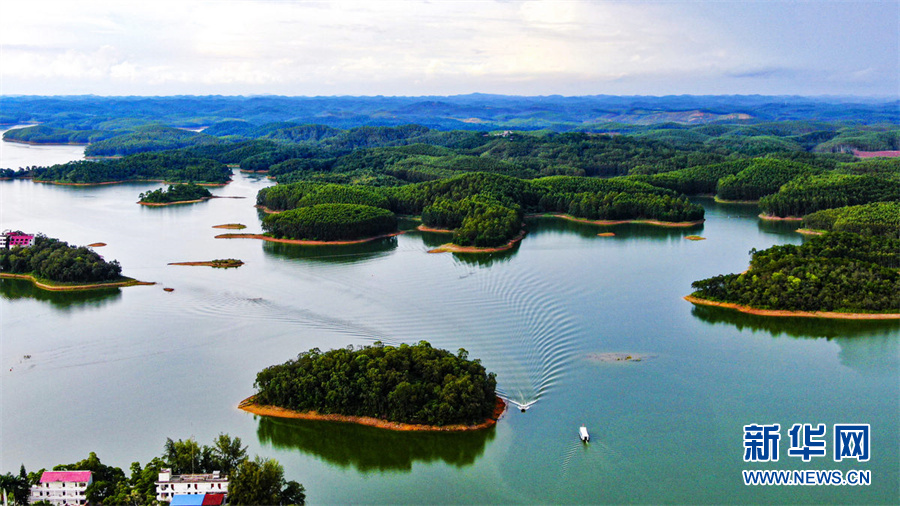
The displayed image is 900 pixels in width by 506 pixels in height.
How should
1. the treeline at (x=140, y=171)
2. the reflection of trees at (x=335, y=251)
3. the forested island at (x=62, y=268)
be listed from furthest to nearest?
1. the treeline at (x=140, y=171)
2. the reflection of trees at (x=335, y=251)
3. the forested island at (x=62, y=268)

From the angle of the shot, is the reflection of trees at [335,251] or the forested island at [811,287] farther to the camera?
the reflection of trees at [335,251]

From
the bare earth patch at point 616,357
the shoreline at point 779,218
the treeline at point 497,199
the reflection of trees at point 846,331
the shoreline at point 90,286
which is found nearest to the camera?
the bare earth patch at point 616,357

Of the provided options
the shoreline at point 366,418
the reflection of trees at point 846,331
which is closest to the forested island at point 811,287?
the reflection of trees at point 846,331

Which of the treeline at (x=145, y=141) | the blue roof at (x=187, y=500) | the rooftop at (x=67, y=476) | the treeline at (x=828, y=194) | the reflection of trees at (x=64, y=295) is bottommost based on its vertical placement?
the blue roof at (x=187, y=500)

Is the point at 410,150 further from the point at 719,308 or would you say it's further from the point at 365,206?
the point at 719,308

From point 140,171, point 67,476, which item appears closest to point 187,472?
point 67,476

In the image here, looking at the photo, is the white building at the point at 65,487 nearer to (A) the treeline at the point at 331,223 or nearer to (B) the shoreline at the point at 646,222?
(A) the treeline at the point at 331,223

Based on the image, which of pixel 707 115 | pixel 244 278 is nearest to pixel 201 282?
pixel 244 278

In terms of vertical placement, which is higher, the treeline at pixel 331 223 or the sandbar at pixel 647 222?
the treeline at pixel 331 223
